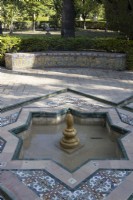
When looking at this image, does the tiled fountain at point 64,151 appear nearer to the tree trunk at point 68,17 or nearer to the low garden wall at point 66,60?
the low garden wall at point 66,60

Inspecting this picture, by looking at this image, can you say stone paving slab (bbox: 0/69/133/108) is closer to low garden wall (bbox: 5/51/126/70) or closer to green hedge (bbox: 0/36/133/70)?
low garden wall (bbox: 5/51/126/70)

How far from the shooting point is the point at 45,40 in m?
11.9

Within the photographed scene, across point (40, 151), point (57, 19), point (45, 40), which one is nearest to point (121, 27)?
point (45, 40)

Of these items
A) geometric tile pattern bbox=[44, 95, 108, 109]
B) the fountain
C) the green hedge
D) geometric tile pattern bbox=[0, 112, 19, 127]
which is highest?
the green hedge

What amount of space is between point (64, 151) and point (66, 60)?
6.91 meters

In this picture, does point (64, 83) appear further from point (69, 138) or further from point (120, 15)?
point (120, 15)

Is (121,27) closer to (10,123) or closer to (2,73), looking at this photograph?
(2,73)

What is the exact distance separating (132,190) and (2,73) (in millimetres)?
7998

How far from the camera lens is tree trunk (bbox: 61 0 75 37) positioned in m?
13.6

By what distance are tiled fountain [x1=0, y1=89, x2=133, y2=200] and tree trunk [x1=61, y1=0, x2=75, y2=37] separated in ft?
22.7

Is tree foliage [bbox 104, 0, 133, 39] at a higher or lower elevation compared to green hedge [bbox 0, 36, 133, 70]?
higher

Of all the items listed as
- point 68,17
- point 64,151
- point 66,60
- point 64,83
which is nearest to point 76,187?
point 64,151

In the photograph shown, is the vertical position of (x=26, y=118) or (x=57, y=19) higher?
(x=57, y=19)

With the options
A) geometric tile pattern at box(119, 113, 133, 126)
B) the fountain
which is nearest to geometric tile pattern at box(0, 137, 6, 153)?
the fountain
